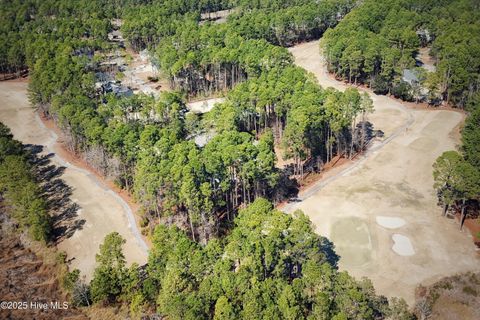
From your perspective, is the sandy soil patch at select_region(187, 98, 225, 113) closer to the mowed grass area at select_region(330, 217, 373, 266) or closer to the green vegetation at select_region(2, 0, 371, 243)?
the green vegetation at select_region(2, 0, 371, 243)

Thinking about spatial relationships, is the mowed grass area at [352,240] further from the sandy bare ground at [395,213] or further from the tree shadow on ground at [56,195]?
the tree shadow on ground at [56,195]

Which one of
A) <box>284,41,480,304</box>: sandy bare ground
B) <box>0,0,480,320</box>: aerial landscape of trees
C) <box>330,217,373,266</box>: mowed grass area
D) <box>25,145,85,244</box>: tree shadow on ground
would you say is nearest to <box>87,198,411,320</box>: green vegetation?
<box>0,0,480,320</box>: aerial landscape of trees

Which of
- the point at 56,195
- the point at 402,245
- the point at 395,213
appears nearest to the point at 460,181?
the point at 395,213

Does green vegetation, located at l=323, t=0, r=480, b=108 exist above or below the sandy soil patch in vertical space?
above

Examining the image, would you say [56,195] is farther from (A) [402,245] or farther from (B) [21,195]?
(A) [402,245]

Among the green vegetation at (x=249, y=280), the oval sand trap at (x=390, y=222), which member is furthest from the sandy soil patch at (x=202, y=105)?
the green vegetation at (x=249, y=280)

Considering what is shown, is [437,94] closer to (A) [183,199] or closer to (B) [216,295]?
(A) [183,199]
